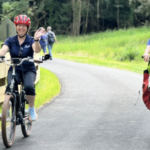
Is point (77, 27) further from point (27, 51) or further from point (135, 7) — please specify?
point (27, 51)

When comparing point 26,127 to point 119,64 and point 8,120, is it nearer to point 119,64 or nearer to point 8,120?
point 8,120

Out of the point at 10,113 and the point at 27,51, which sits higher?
the point at 27,51

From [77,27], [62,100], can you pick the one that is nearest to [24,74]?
[62,100]

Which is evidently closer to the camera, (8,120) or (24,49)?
(8,120)

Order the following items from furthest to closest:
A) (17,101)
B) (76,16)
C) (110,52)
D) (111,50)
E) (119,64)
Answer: (76,16), (111,50), (110,52), (119,64), (17,101)

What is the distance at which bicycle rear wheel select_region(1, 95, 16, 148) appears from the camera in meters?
5.22

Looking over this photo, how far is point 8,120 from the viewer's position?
17.7 feet

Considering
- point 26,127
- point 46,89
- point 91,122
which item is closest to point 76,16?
point 46,89

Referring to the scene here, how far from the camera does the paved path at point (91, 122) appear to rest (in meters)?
5.81

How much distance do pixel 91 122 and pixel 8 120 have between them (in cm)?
251

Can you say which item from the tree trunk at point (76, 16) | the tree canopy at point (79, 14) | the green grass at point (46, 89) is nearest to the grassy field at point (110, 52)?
the green grass at point (46, 89)

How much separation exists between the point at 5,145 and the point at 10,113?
465 millimetres

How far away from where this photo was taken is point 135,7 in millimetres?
60719

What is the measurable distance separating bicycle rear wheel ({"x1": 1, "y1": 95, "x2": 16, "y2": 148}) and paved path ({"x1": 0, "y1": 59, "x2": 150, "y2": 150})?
18cm
